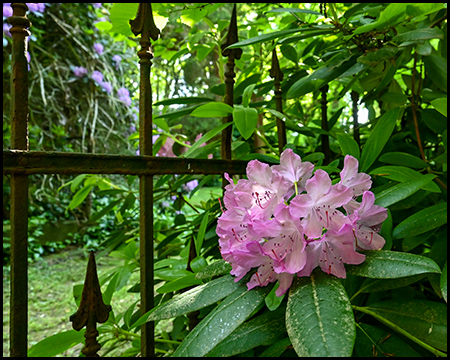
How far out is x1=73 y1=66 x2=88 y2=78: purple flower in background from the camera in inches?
168

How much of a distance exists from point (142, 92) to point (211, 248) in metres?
0.45

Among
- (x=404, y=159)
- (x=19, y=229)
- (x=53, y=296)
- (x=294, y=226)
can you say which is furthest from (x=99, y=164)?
(x=53, y=296)

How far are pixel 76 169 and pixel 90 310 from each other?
26 cm

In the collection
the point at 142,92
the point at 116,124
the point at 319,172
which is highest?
the point at 116,124

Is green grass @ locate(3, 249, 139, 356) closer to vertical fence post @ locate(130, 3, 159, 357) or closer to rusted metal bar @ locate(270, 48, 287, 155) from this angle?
vertical fence post @ locate(130, 3, 159, 357)

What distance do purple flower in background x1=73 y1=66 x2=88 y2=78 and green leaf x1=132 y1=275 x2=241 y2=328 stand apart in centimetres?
437

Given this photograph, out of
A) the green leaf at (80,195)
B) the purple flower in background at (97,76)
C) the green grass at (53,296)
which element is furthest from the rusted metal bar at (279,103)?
the purple flower in background at (97,76)

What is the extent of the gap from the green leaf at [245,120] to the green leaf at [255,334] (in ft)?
1.10

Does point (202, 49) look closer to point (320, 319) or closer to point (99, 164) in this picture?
point (99, 164)

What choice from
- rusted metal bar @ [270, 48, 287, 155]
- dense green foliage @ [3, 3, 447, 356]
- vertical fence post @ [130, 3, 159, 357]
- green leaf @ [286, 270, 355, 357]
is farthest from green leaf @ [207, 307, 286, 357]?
rusted metal bar @ [270, 48, 287, 155]

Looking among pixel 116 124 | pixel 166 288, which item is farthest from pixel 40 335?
pixel 116 124

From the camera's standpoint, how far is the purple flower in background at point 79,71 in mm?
4273

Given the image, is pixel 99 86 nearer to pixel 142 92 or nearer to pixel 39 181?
pixel 39 181

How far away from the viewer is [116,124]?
190 inches
